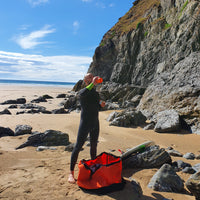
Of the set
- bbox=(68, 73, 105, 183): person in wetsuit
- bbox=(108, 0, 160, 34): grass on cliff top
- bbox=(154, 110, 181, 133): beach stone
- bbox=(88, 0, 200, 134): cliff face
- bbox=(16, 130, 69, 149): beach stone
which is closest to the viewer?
bbox=(68, 73, 105, 183): person in wetsuit

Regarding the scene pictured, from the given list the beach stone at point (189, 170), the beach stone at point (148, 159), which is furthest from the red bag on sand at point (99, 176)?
the beach stone at point (189, 170)

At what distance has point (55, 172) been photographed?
15.0ft

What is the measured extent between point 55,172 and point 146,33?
25.1 metres

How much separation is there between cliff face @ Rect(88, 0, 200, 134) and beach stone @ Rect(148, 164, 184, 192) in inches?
226

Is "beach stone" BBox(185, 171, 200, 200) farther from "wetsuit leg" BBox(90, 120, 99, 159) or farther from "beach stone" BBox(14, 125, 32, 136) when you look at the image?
"beach stone" BBox(14, 125, 32, 136)

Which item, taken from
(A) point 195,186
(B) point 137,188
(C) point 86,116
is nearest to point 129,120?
(C) point 86,116

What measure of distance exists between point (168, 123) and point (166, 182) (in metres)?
5.67

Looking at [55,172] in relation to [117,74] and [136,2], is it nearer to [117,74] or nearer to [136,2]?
[117,74]

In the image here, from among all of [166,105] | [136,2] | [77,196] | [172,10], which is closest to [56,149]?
[77,196]

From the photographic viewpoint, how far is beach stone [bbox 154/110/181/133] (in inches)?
352

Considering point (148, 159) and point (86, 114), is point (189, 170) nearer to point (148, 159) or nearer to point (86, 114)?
point (148, 159)

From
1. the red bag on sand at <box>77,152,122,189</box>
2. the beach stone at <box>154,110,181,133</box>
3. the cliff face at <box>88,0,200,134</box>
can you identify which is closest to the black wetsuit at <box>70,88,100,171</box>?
the red bag on sand at <box>77,152,122,189</box>

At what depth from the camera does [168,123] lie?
360 inches

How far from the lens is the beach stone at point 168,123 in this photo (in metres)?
8.94
